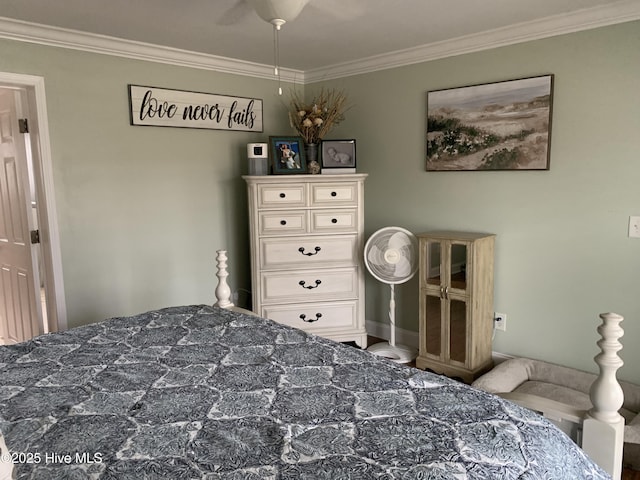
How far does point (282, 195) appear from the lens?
11.6 feet

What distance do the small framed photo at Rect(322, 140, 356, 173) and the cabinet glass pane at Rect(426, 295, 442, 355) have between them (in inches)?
46.2

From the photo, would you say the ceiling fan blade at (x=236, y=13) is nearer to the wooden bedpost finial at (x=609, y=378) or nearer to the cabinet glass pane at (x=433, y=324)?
the cabinet glass pane at (x=433, y=324)

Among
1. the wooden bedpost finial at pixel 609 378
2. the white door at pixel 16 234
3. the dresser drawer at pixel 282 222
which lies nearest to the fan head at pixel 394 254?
the dresser drawer at pixel 282 222

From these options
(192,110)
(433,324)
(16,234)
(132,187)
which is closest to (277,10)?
(192,110)

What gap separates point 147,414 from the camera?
1332mm

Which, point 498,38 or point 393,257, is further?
point 393,257

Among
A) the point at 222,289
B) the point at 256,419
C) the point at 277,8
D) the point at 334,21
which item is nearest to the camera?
the point at 256,419

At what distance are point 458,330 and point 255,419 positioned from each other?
2121 mm

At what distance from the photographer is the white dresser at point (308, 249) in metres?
3.52

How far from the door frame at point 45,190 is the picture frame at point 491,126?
8.43ft

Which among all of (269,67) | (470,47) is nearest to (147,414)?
(470,47)

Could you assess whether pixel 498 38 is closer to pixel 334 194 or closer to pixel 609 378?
pixel 334 194

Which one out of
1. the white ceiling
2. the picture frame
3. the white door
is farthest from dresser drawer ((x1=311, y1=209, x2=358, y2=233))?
the white door

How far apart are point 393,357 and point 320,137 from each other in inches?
69.7
